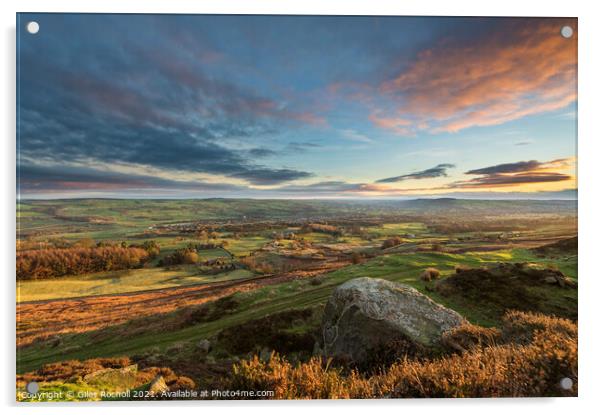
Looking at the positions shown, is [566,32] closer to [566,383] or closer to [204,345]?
[566,383]

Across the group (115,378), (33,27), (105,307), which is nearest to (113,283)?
(105,307)

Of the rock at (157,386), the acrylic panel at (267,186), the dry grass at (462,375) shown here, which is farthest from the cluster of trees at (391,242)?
the rock at (157,386)

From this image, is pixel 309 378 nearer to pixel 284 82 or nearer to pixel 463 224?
pixel 463 224

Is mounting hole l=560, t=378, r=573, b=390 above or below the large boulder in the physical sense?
below

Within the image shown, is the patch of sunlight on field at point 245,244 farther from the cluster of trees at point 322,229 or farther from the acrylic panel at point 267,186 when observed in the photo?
the cluster of trees at point 322,229

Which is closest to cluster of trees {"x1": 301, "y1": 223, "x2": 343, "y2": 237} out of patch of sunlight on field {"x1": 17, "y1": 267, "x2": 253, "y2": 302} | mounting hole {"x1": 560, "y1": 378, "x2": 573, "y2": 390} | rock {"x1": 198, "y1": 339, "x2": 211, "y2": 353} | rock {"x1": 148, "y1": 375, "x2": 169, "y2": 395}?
patch of sunlight on field {"x1": 17, "y1": 267, "x2": 253, "y2": 302}

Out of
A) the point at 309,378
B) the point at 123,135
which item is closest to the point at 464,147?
the point at 309,378

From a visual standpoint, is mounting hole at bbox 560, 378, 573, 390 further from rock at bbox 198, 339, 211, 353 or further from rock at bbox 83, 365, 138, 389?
rock at bbox 83, 365, 138, 389
